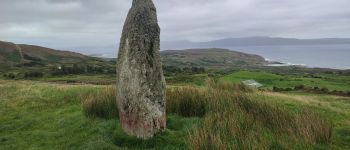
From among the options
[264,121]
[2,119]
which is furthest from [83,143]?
[2,119]

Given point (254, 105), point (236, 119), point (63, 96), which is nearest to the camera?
point (236, 119)

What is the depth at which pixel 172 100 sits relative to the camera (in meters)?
14.1

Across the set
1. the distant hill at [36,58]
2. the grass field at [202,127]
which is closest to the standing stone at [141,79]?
the grass field at [202,127]

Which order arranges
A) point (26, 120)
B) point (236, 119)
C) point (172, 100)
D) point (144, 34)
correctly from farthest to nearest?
1. point (26, 120)
2. point (172, 100)
3. point (144, 34)
4. point (236, 119)

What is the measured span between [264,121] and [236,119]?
1.06 metres

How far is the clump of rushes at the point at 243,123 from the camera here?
30.1 feet

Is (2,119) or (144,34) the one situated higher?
(144,34)

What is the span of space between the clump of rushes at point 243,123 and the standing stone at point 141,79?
5.06 feet

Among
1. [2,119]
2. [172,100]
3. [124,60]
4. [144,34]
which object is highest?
[144,34]

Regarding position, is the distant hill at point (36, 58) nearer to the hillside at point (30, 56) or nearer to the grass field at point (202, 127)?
the hillside at point (30, 56)

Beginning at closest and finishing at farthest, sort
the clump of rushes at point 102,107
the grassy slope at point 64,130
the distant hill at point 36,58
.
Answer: the grassy slope at point 64,130 < the clump of rushes at point 102,107 < the distant hill at point 36,58

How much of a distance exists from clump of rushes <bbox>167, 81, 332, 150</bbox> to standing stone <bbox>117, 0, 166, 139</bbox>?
1.54 meters

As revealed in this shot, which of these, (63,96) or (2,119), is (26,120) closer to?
(2,119)

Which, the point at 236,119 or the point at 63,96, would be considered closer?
the point at 236,119
